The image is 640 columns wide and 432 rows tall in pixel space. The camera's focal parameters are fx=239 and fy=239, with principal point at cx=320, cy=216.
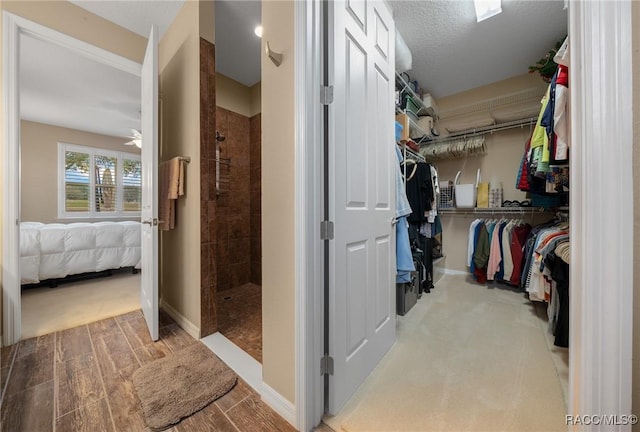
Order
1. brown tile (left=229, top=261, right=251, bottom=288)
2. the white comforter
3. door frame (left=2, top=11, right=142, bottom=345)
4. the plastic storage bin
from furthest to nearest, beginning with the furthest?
brown tile (left=229, top=261, right=251, bottom=288) → the white comforter → the plastic storage bin → door frame (left=2, top=11, right=142, bottom=345)

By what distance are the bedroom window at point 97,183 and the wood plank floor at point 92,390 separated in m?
4.51

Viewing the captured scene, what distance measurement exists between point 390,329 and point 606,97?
1607 mm

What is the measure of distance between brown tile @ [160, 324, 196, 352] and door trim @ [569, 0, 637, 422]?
2.09 m

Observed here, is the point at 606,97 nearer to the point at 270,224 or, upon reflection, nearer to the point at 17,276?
the point at 270,224

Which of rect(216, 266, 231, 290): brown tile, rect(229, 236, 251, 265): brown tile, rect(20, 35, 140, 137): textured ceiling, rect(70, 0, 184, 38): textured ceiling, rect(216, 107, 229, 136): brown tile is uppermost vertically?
rect(20, 35, 140, 137): textured ceiling

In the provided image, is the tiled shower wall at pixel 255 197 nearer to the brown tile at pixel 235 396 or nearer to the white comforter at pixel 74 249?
the white comforter at pixel 74 249

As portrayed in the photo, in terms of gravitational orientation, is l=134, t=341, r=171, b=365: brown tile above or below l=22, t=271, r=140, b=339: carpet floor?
below

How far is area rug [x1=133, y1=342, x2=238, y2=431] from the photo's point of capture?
115 centimetres

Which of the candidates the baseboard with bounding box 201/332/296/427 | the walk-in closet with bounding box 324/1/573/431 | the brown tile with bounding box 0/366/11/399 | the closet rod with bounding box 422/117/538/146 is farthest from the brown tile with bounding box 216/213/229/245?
the closet rod with bounding box 422/117/538/146

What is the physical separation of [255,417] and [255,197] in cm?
258

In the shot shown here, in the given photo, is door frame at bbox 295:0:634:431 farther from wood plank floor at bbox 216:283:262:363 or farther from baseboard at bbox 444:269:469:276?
baseboard at bbox 444:269:469:276

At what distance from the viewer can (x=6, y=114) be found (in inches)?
67.8

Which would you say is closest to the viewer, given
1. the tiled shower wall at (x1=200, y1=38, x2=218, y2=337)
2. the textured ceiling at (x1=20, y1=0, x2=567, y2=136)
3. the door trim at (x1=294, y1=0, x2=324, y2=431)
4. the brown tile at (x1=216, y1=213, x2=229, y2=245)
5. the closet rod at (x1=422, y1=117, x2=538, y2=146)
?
the door trim at (x1=294, y1=0, x2=324, y2=431)

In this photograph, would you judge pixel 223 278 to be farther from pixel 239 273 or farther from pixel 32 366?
pixel 32 366
